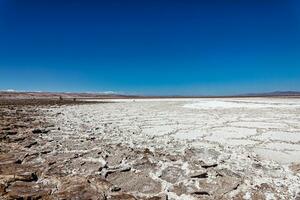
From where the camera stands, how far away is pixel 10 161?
173 inches

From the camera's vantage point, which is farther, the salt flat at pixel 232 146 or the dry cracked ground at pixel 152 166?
the salt flat at pixel 232 146

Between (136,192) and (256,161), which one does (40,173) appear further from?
(256,161)

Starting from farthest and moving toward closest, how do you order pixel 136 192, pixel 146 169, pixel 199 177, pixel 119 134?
1. pixel 119 134
2. pixel 146 169
3. pixel 199 177
4. pixel 136 192

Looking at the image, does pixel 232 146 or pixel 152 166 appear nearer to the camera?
pixel 152 166

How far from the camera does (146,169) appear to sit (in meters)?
4.01

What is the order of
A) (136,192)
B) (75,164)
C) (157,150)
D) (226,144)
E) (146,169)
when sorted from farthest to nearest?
(226,144) < (157,150) < (75,164) < (146,169) < (136,192)

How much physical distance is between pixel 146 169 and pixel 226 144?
82.2 inches

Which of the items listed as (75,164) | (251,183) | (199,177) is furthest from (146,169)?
(251,183)

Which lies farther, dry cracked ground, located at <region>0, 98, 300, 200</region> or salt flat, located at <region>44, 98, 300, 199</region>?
salt flat, located at <region>44, 98, 300, 199</region>

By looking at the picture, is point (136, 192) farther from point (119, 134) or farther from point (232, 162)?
point (119, 134)

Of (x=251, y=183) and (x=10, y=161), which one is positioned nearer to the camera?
(x=251, y=183)

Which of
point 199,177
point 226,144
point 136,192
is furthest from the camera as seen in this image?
point 226,144

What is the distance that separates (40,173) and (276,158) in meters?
3.20

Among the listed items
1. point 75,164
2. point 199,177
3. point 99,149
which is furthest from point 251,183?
point 99,149
